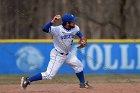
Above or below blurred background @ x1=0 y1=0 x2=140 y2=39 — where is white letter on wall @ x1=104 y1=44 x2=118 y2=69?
below

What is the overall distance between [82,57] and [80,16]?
194cm

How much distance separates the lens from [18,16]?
13.3 meters

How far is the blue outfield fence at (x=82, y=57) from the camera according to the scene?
1206 centimetres

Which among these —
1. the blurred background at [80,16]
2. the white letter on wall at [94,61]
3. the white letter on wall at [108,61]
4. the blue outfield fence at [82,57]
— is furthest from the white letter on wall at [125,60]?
the blurred background at [80,16]

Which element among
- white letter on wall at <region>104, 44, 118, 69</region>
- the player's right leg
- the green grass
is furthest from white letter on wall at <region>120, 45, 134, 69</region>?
the player's right leg

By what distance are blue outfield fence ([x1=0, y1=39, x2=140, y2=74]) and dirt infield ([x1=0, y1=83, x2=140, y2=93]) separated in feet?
6.39

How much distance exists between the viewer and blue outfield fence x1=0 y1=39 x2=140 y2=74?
12062 mm

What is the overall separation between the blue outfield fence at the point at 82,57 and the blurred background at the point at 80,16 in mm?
1175

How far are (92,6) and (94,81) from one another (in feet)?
11.4

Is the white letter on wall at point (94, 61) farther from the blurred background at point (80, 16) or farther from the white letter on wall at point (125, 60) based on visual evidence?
the blurred background at point (80, 16)

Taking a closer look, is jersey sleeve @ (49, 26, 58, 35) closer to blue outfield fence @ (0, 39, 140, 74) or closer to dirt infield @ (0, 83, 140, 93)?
dirt infield @ (0, 83, 140, 93)

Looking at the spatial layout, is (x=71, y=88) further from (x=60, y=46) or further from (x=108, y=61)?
(x=108, y=61)

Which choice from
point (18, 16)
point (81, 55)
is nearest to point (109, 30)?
point (81, 55)

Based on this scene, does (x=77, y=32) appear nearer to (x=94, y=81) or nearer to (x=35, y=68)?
(x=94, y=81)
